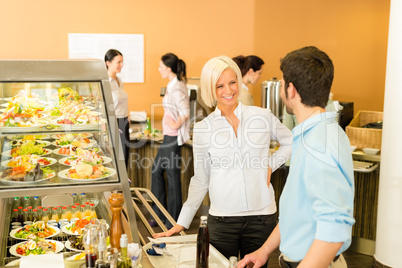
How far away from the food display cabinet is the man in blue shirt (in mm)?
668

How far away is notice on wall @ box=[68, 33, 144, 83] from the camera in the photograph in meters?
6.10

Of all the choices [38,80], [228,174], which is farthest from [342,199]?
[38,80]

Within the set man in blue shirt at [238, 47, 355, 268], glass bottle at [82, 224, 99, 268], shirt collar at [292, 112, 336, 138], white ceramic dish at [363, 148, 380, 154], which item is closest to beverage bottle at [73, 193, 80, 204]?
glass bottle at [82, 224, 99, 268]

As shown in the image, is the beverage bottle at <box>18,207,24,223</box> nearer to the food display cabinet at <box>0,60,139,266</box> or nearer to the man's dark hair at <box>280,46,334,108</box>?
the food display cabinet at <box>0,60,139,266</box>

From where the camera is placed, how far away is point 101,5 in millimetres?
6109

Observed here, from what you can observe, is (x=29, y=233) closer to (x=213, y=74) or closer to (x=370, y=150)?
(x=213, y=74)

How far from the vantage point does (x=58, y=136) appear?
229cm

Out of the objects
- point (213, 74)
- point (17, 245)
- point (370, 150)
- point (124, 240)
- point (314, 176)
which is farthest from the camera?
point (370, 150)

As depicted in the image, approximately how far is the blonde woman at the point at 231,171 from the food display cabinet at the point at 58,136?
47 cm

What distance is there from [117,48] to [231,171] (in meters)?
4.22

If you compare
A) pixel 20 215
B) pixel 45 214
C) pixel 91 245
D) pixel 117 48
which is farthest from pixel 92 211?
pixel 117 48

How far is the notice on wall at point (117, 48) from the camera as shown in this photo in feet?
20.0

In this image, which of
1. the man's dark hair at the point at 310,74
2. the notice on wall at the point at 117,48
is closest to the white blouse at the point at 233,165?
the man's dark hair at the point at 310,74

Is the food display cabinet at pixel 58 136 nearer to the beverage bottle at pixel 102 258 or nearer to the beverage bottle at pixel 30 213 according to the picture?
the beverage bottle at pixel 30 213
